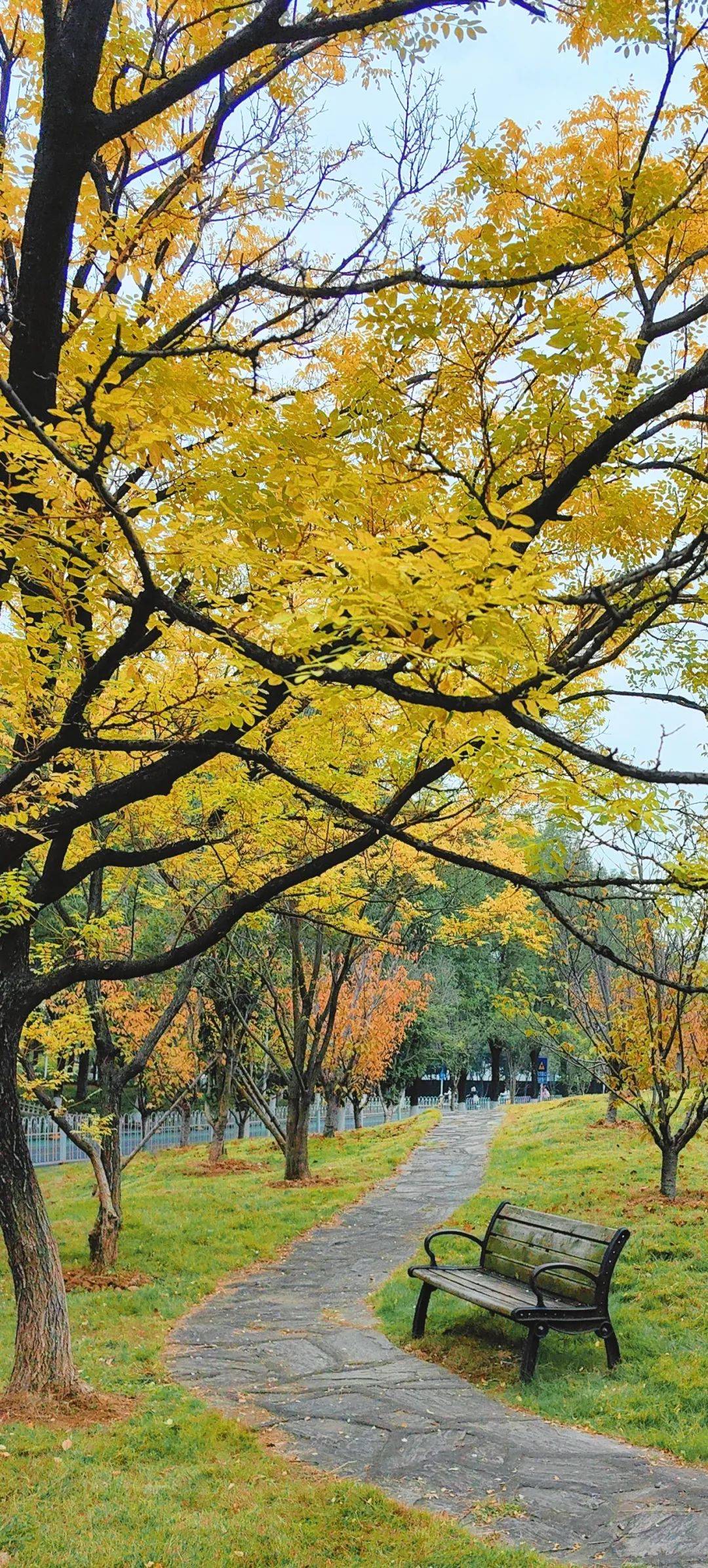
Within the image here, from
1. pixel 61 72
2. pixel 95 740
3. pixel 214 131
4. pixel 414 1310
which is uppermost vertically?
pixel 214 131

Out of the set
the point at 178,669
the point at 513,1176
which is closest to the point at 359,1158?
the point at 513,1176

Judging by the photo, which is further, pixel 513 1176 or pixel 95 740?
pixel 513 1176

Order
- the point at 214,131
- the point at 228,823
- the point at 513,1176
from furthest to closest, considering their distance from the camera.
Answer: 1. the point at 513,1176
2. the point at 228,823
3. the point at 214,131

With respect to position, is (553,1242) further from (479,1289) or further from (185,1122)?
(185,1122)

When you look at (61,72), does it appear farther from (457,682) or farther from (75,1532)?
(75,1532)

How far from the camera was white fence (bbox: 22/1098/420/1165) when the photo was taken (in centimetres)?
2269

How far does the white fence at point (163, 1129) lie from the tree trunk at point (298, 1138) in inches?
207

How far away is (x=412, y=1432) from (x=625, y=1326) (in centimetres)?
199

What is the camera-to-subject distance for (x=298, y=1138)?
13.4m

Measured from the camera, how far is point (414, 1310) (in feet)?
23.1

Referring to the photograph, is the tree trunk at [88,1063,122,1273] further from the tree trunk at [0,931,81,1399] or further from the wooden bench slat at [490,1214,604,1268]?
the wooden bench slat at [490,1214,604,1268]

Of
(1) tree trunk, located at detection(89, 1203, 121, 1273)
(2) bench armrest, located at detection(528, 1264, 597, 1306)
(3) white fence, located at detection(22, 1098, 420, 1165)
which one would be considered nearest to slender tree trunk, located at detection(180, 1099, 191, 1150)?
(3) white fence, located at detection(22, 1098, 420, 1165)

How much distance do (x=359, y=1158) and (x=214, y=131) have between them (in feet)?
48.4

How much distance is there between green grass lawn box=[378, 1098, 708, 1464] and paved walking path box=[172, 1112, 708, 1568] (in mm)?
190
